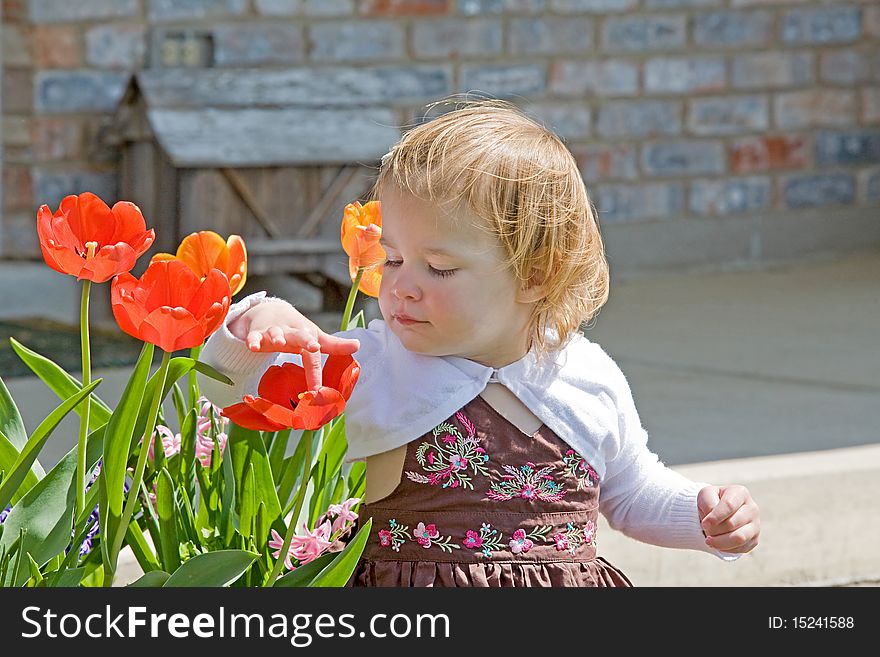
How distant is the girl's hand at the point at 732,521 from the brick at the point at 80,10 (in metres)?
5.03

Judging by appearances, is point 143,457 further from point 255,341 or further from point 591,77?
point 591,77

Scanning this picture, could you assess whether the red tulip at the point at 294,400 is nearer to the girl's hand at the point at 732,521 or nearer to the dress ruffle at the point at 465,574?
the dress ruffle at the point at 465,574

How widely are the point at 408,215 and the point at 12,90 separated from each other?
4942mm

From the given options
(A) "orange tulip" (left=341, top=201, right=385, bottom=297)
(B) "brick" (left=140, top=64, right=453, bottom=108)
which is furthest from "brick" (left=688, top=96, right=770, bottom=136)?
(A) "orange tulip" (left=341, top=201, right=385, bottom=297)

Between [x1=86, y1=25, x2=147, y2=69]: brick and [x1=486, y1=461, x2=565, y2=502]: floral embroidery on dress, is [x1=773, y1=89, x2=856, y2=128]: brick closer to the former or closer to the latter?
[x1=86, y1=25, x2=147, y2=69]: brick

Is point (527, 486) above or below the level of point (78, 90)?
below

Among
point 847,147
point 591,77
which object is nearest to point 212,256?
point 591,77

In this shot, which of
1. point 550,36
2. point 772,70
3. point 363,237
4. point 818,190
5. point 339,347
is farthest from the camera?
point 818,190

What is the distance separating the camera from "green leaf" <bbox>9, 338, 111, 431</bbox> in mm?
1792

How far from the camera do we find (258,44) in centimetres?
666

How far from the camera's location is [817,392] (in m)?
4.73

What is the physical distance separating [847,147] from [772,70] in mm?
676

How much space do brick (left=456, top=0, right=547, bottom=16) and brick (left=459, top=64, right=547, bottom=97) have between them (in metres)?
0.25

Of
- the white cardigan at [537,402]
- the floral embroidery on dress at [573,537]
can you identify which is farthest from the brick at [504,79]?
the floral embroidery on dress at [573,537]
